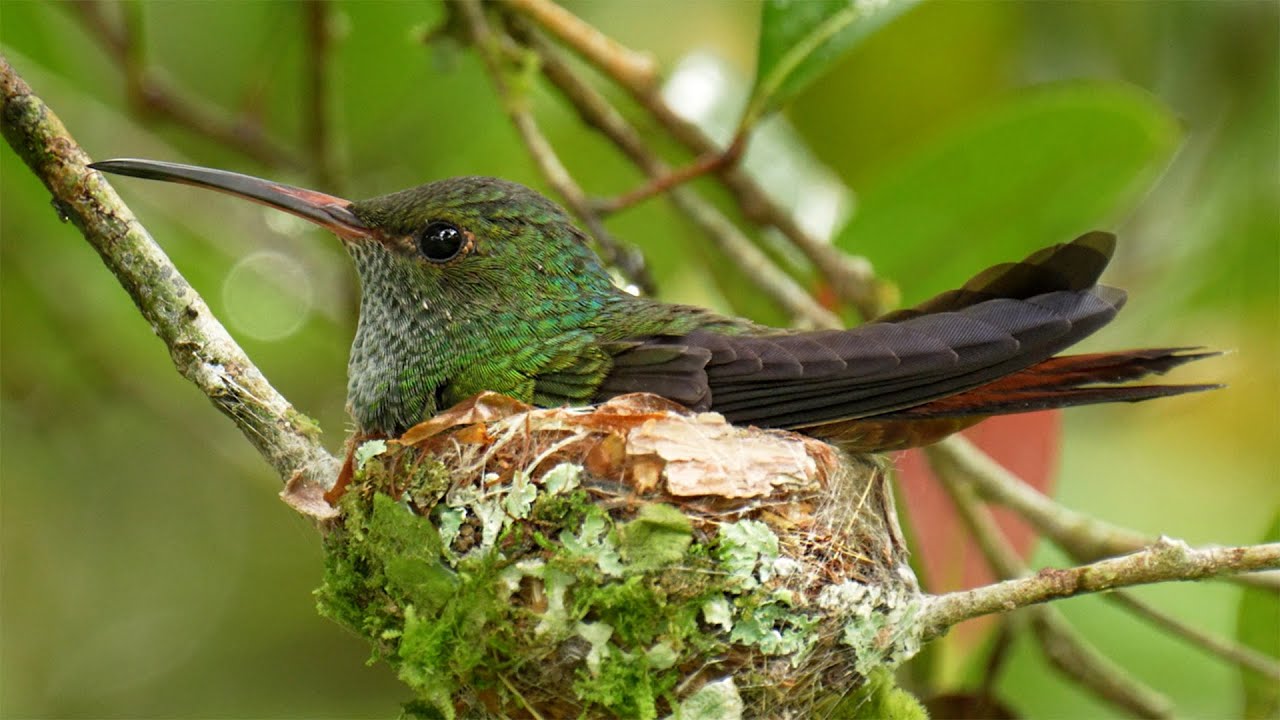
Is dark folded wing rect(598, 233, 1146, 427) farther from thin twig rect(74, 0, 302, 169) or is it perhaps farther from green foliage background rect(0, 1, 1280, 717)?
thin twig rect(74, 0, 302, 169)

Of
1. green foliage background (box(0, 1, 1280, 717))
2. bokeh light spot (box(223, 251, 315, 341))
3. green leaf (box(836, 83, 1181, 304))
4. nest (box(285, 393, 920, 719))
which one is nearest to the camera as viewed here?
nest (box(285, 393, 920, 719))

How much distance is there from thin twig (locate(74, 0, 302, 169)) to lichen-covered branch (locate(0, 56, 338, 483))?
1.99 metres

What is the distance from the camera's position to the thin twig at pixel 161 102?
4.23 m

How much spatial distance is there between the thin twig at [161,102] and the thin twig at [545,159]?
2.99ft

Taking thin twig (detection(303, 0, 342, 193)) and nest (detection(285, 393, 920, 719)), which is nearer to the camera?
nest (detection(285, 393, 920, 719))

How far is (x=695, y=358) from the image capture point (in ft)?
9.88

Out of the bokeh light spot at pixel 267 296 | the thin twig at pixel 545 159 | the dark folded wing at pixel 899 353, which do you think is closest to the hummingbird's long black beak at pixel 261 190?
the thin twig at pixel 545 159

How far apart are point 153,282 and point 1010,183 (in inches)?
115

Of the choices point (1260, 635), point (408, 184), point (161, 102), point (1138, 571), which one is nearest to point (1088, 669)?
point (1260, 635)

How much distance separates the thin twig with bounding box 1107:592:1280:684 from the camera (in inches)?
129

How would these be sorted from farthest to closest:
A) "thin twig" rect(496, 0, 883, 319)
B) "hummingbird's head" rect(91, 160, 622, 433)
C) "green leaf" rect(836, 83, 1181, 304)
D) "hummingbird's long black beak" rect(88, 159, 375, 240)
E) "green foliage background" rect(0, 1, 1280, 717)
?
1. "green foliage background" rect(0, 1, 1280, 717)
2. "green leaf" rect(836, 83, 1181, 304)
3. "thin twig" rect(496, 0, 883, 319)
4. "hummingbird's head" rect(91, 160, 622, 433)
5. "hummingbird's long black beak" rect(88, 159, 375, 240)

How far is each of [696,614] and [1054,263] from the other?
106cm

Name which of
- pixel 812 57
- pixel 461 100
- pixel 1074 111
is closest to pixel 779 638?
pixel 812 57

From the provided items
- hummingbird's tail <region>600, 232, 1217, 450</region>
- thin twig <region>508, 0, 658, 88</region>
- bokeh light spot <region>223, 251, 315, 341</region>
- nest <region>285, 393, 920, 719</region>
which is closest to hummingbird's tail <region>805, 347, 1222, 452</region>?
hummingbird's tail <region>600, 232, 1217, 450</region>
